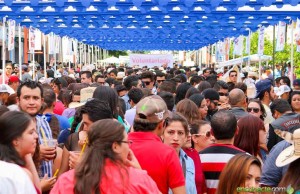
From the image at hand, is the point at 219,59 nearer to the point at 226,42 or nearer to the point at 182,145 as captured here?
the point at 226,42

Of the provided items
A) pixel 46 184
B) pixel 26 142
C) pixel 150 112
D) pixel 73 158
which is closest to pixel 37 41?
pixel 46 184

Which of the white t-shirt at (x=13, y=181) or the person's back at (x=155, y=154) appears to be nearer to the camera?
the white t-shirt at (x=13, y=181)

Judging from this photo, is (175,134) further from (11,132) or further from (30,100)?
(30,100)

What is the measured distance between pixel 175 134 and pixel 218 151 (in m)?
0.42

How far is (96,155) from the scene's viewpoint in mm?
4180

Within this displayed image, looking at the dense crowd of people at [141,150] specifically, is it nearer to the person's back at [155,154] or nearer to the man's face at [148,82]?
the person's back at [155,154]

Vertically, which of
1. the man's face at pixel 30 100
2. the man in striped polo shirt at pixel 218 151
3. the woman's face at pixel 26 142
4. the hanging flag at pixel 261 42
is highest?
the hanging flag at pixel 261 42

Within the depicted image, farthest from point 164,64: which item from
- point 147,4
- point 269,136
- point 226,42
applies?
point 269,136

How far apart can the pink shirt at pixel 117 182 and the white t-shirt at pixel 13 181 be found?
22 centimetres

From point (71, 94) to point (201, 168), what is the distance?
18.3 feet

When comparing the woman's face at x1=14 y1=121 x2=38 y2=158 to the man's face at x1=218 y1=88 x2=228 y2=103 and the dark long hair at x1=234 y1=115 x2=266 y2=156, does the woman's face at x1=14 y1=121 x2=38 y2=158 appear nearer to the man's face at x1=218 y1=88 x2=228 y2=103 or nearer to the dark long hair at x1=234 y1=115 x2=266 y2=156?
the dark long hair at x1=234 y1=115 x2=266 y2=156

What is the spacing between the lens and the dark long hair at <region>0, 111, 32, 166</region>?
4859 millimetres

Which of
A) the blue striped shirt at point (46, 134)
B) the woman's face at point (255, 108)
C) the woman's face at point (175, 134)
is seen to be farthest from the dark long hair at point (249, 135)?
the woman's face at point (255, 108)

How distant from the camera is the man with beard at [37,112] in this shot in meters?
6.07
